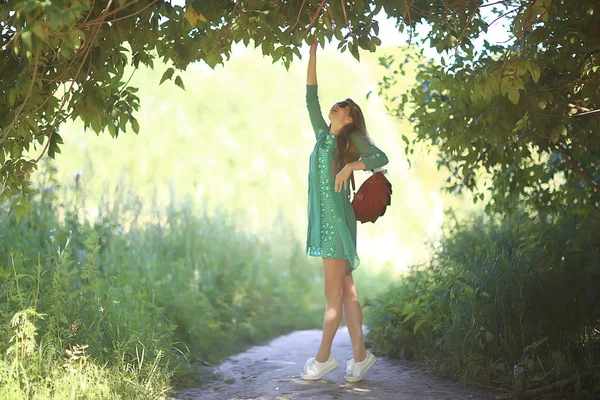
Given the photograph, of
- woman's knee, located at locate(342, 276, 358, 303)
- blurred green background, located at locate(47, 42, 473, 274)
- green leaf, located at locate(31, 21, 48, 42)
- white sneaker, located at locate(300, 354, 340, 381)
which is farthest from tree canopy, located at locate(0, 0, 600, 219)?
blurred green background, located at locate(47, 42, 473, 274)

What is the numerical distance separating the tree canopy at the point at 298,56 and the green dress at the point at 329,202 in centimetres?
70

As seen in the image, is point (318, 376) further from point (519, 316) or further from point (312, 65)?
point (312, 65)

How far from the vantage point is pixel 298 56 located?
14.5 feet

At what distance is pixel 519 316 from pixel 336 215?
151 centimetres

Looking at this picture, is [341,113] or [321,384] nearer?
[321,384]

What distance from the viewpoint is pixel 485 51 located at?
5.05 meters

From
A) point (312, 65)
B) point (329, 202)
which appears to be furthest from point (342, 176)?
point (312, 65)

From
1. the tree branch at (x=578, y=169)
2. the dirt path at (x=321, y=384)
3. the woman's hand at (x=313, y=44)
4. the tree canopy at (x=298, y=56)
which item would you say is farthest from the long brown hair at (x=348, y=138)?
the tree branch at (x=578, y=169)

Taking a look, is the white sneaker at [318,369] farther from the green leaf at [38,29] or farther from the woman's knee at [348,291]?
the green leaf at [38,29]

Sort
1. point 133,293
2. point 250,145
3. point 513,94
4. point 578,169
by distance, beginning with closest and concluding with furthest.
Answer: point 513,94 → point 578,169 → point 133,293 → point 250,145

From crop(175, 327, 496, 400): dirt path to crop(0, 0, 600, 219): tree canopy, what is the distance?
1707mm

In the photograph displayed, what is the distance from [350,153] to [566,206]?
2.15 meters

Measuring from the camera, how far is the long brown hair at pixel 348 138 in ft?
16.2

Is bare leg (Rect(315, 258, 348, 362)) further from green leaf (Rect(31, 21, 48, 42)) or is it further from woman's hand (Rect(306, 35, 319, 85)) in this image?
green leaf (Rect(31, 21, 48, 42))
